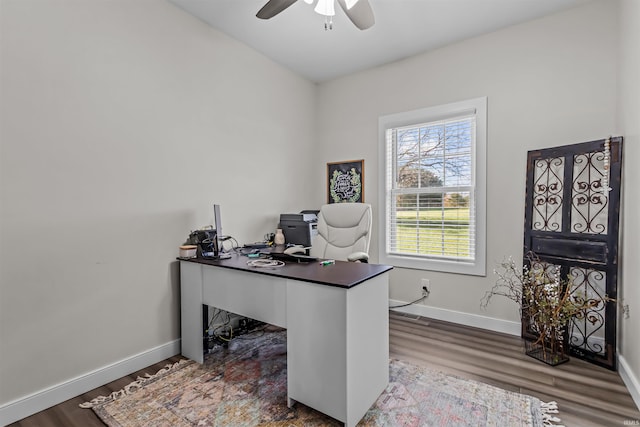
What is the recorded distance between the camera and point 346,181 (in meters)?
3.64

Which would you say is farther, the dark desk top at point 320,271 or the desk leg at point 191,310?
the desk leg at point 191,310

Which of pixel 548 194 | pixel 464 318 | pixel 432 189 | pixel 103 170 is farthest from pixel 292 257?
pixel 548 194

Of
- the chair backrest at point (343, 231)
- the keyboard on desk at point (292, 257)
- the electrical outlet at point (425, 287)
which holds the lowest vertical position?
the electrical outlet at point (425, 287)

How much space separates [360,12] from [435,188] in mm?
1762

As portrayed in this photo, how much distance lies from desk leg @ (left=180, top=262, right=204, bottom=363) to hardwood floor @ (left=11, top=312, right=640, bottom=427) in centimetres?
19

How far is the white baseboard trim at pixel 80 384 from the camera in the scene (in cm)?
164

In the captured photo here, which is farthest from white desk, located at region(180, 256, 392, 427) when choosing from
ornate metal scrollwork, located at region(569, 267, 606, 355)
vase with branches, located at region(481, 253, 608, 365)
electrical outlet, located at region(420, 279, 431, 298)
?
ornate metal scrollwork, located at region(569, 267, 606, 355)

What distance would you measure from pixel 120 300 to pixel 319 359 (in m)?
1.44

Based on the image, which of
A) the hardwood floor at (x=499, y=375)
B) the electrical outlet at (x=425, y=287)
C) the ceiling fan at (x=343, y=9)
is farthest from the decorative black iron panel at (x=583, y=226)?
the ceiling fan at (x=343, y=9)

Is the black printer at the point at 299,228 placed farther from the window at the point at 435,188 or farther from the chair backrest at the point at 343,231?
the window at the point at 435,188

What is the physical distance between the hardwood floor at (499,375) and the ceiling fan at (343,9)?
2.45 metres

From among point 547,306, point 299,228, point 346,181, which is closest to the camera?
point 547,306

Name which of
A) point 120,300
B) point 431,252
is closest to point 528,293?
point 431,252

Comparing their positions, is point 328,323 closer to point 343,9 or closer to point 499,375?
point 499,375
